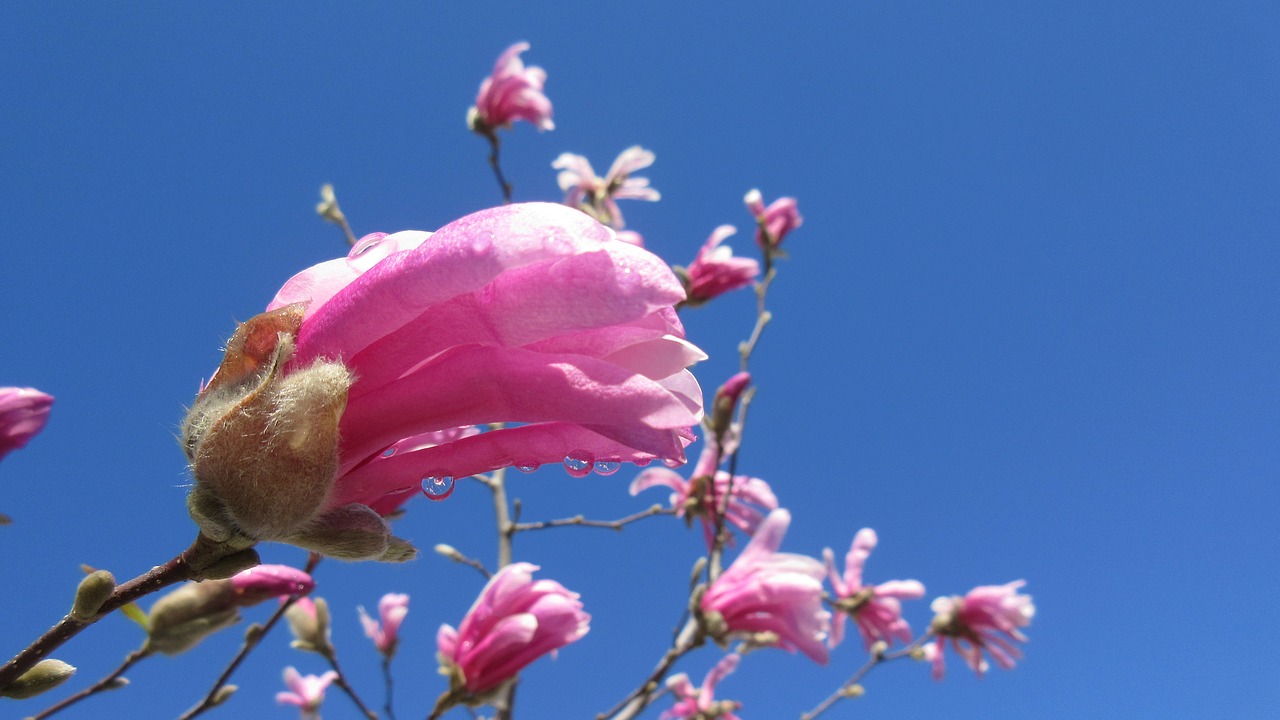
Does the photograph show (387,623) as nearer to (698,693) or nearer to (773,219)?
(698,693)

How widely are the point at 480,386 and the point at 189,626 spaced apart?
0.87 meters

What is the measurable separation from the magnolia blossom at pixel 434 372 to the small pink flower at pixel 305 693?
96.7 inches

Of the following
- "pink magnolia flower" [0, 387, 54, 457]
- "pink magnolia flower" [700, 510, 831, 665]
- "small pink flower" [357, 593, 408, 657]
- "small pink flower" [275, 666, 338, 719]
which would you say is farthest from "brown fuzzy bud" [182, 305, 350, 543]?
"small pink flower" [275, 666, 338, 719]

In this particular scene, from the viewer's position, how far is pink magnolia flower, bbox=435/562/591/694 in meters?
1.52

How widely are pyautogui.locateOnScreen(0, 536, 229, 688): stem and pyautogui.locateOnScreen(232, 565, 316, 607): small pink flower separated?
Answer: 1.50ft

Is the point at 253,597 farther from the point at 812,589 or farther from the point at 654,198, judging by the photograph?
the point at 654,198

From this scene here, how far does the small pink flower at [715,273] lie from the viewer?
283cm

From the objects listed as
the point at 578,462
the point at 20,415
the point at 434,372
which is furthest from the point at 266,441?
the point at 20,415

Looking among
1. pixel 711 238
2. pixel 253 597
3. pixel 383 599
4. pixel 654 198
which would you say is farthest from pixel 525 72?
pixel 253 597

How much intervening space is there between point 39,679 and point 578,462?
526 millimetres

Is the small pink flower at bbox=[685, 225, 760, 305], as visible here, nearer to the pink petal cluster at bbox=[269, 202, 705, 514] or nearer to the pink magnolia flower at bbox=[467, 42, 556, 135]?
the pink magnolia flower at bbox=[467, 42, 556, 135]

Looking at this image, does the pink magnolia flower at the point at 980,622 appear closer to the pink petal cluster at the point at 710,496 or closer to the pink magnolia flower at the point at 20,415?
the pink petal cluster at the point at 710,496

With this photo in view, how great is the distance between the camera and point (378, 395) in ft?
2.11

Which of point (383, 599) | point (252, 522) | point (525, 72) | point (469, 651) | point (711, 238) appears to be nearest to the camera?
point (252, 522)
